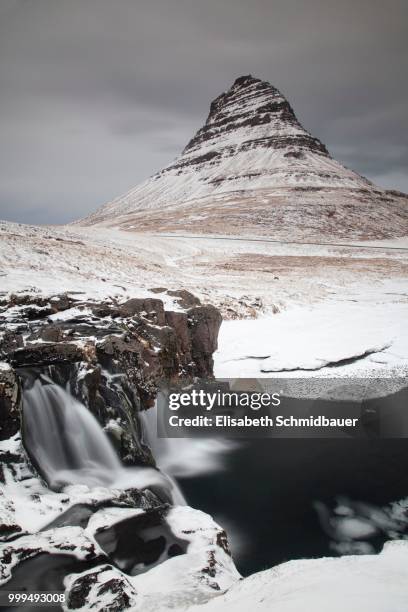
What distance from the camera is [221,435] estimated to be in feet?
31.4

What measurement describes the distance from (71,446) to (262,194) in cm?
10439

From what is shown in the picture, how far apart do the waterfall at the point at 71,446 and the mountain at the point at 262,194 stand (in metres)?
61.6

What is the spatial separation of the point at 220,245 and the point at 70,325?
4497cm

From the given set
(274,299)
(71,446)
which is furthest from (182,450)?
(274,299)

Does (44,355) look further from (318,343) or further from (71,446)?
(318,343)

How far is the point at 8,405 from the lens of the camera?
20.2 ft

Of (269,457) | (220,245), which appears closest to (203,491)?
(269,457)

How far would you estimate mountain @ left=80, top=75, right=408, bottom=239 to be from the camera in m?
76.1

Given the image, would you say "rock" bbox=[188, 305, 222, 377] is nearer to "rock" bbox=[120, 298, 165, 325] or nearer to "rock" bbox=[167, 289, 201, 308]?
"rock" bbox=[167, 289, 201, 308]

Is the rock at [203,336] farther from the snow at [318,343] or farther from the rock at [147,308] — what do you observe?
the rock at [147,308]

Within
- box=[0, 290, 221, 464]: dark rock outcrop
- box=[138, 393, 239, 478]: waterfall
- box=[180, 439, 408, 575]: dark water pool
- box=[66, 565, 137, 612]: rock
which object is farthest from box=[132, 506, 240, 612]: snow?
box=[138, 393, 239, 478]: waterfall

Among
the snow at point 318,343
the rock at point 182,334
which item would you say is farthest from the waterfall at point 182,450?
the snow at point 318,343

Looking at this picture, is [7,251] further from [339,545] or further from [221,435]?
[339,545]

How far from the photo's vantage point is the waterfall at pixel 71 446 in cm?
647
